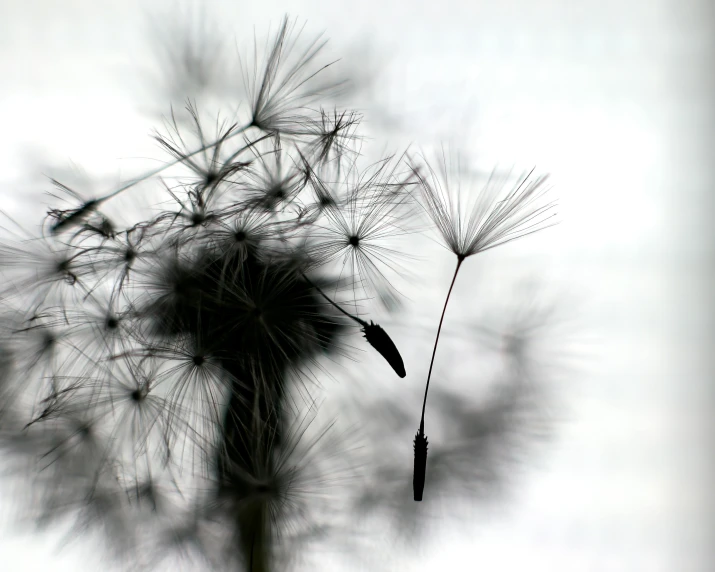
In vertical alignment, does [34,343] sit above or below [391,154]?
below

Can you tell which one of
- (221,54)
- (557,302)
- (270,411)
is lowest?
(270,411)

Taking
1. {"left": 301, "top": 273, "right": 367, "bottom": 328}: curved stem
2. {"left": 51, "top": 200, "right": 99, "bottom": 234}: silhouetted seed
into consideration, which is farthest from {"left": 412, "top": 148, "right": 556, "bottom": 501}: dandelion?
{"left": 51, "top": 200, "right": 99, "bottom": 234}: silhouetted seed

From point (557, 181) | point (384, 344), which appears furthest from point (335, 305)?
point (557, 181)

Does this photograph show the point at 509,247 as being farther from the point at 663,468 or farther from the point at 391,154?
the point at 663,468

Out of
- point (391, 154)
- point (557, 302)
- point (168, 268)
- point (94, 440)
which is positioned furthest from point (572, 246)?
point (94, 440)

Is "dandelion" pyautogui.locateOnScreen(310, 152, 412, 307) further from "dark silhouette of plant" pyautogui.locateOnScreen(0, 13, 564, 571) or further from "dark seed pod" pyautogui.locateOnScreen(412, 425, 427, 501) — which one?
"dark seed pod" pyautogui.locateOnScreen(412, 425, 427, 501)

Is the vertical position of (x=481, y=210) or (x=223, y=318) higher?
(x=481, y=210)

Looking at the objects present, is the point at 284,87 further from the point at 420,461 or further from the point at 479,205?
the point at 420,461
